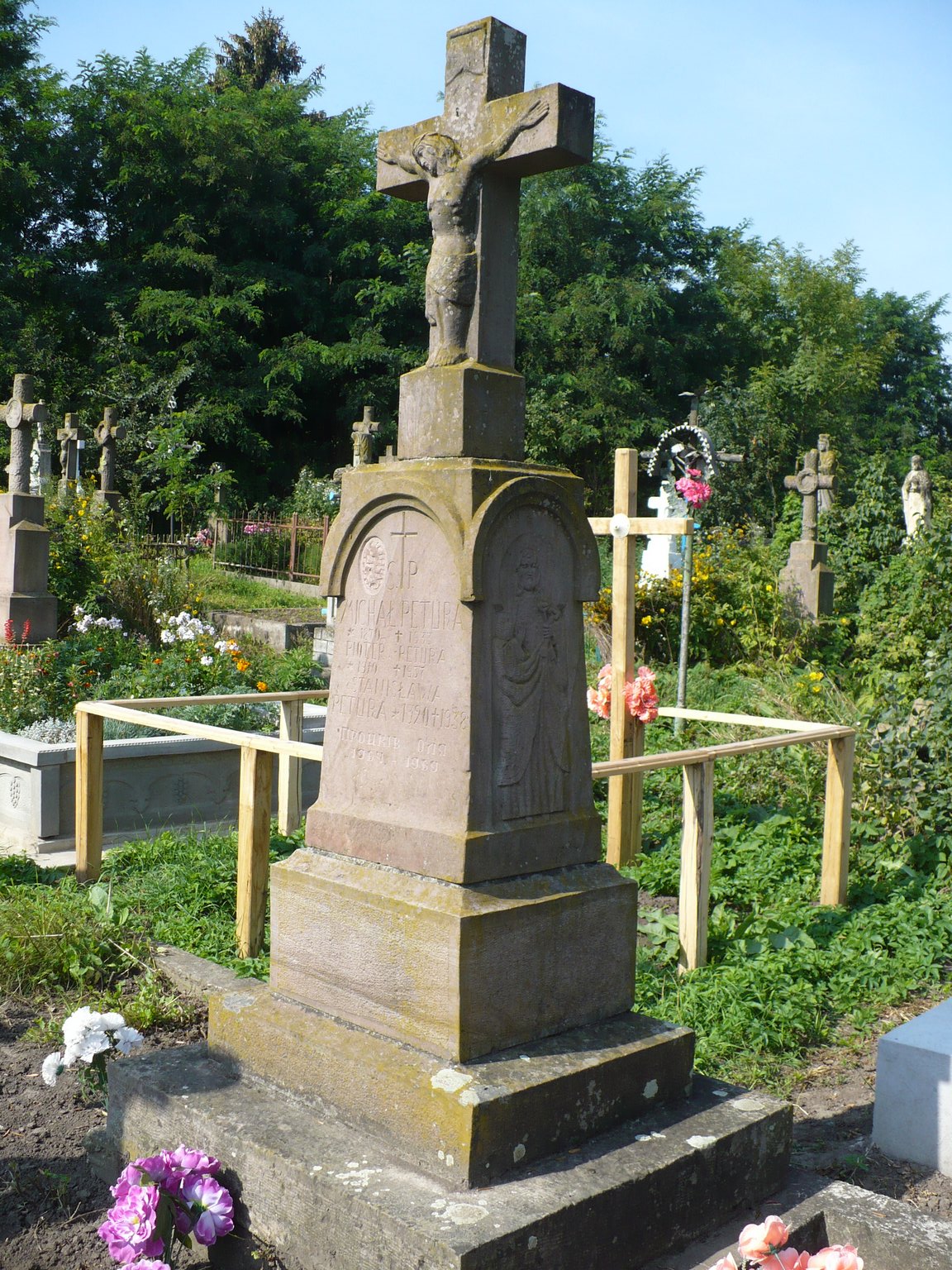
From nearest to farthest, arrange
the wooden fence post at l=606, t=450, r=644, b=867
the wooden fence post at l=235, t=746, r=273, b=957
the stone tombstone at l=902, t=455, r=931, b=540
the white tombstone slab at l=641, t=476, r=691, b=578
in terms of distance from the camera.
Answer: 1. the wooden fence post at l=235, t=746, r=273, b=957
2. the wooden fence post at l=606, t=450, r=644, b=867
3. the white tombstone slab at l=641, t=476, r=691, b=578
4. the stone tombstone at l=902, t=455, r=931, b=540

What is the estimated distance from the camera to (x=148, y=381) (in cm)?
2489

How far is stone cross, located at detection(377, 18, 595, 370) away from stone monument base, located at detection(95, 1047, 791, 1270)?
Result: 1974 mm

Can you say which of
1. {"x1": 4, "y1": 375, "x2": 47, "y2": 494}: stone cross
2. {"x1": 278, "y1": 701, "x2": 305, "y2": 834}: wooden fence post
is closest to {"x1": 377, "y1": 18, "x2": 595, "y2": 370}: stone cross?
{"x1": 278, "y1": 701, "x2": 305, "y2": 834}: wooden fence post

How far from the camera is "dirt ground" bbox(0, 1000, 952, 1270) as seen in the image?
287 cm

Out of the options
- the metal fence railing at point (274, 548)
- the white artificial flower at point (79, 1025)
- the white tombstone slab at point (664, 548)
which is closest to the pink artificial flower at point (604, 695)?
the white tombstone slab at point (664, 548)

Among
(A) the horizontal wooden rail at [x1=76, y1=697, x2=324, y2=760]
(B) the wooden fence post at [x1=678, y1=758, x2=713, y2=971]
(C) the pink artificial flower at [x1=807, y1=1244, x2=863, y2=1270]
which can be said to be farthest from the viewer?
(B) the wooden fence post at [x1=678, y1=758, x2=713, y2=971]

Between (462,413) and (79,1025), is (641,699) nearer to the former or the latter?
(462,413)

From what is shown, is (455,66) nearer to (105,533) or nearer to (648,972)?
(648,972)

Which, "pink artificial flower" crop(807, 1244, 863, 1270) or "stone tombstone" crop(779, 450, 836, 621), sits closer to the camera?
"pink artificial flower" crop(807, 1244, 863, 1270)

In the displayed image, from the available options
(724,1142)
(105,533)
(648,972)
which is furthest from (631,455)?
(105,533)

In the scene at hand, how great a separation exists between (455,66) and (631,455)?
10.6ft

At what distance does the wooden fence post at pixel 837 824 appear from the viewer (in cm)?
548

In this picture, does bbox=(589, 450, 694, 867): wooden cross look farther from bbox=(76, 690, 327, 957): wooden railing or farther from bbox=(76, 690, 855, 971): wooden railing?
bbox=(76, 690, 327, 957): wooden railing

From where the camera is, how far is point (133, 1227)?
2529 mm
